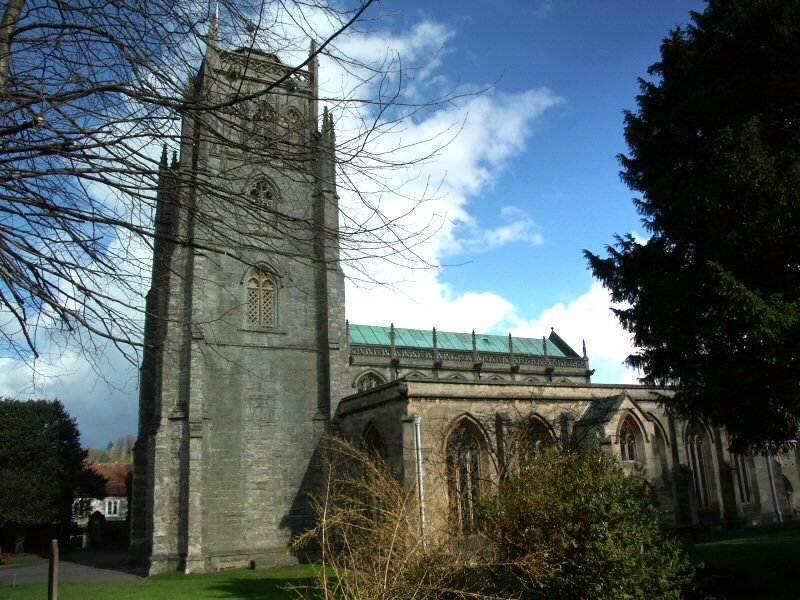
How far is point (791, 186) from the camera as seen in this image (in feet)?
35.9

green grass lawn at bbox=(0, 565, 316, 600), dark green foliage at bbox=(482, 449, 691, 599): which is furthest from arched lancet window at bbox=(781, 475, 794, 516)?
dark green foliage at bbox=(482, 449, 691, 599)

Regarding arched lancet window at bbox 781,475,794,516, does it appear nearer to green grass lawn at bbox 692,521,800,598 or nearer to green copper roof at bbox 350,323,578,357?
green grass lawn at bbox 692,521,800,598

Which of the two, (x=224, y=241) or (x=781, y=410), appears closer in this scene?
(x=224, y=241)

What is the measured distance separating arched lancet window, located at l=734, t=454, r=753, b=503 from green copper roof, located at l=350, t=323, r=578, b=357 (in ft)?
51.6

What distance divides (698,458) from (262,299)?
1832cm

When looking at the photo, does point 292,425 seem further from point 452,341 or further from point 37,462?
point 37,462

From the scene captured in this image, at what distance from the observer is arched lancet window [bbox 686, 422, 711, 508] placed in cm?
2506

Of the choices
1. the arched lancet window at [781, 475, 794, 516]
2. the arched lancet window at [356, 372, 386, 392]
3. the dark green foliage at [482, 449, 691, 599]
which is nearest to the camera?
the dark green foliage at [482, 449, 691, 599]

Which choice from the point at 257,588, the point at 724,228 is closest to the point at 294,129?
the point at 724,228

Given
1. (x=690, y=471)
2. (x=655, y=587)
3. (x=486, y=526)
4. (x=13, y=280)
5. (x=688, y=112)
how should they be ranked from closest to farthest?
(x=13, y=280)
(x=655, y=587)
(x=486, y=526)
(x=688, y=112)
(x=690, y=471)

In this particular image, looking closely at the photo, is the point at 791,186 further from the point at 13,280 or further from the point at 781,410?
the point at 13,280

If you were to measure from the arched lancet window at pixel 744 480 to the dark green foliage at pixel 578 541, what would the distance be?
20.7m

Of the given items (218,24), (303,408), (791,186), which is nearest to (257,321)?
(303,408)

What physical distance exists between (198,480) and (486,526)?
598 inches
